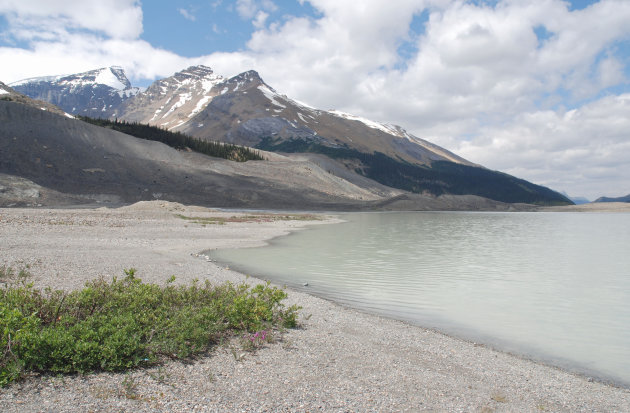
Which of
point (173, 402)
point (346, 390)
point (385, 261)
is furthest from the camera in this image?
point (385, 261)

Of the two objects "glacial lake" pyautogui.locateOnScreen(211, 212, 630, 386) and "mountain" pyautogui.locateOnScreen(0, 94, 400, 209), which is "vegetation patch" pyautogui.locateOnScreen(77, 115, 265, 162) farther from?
"glacial lake" pyautogui.locateOnScreen(211, 212, 630, 386)

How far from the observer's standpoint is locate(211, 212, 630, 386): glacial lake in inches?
436

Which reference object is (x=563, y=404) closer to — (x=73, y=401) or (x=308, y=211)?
(x=73, y=401)

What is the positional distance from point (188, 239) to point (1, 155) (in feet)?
225

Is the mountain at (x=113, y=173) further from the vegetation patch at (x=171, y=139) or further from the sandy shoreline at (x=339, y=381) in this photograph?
the sandy shoreline at (x=339, y=381)

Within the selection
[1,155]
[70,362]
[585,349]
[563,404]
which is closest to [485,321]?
[585,349]

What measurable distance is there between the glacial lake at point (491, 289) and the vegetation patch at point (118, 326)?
5.71m

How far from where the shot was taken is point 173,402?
5848 mm

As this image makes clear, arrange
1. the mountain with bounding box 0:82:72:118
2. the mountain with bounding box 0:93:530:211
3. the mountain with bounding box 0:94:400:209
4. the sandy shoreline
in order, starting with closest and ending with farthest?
the sandy shoreline < the mountain with bounding box 0:94:400:209 < the mountain with bounding box 0:93:530:211 < the mountain with bounding box 0:82:72:118

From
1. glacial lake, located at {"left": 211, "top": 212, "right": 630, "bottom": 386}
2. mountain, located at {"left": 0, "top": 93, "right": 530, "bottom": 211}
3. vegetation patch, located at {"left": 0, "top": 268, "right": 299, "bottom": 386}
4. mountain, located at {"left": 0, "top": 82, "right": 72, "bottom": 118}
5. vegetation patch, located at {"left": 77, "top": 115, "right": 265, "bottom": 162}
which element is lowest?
glacial lake, located at {"left": 211, "top": 212, "right": 630, "bottom": 386}

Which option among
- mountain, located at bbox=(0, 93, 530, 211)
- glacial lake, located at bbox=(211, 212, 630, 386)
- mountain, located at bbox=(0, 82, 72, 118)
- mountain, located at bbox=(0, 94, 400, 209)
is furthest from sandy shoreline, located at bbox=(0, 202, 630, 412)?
mountain, located at bbox=(0, 82, 72, 118)

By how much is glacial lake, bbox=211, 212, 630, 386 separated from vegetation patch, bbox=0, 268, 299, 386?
18.7 feet

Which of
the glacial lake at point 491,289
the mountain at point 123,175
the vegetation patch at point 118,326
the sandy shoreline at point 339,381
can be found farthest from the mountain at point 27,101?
the sandy shoreline at point 339,381

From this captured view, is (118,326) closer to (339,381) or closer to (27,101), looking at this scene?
(339,381)
